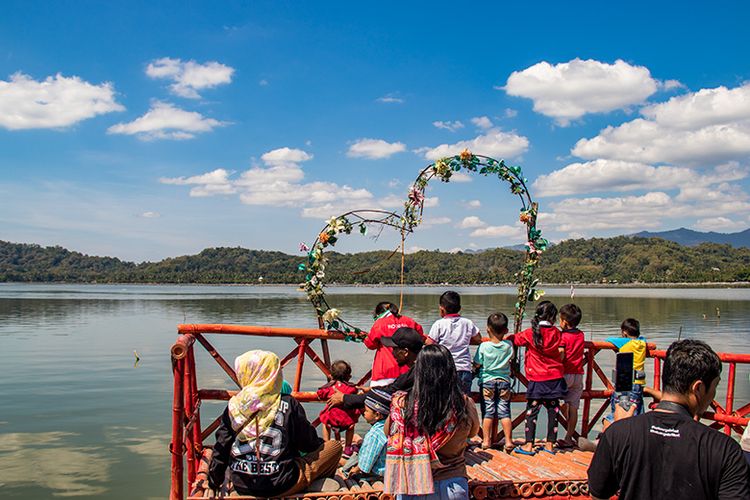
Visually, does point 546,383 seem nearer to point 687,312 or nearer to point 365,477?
point 365,477

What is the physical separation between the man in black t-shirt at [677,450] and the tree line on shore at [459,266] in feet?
414

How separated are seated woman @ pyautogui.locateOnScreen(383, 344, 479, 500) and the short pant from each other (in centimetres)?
318

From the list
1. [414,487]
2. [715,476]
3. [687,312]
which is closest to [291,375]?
[414,487]

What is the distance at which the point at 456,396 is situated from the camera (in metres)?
3.16

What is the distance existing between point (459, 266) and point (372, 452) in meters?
150

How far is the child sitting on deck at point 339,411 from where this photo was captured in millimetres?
5277

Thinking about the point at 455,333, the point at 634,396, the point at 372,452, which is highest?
the point at 455,333

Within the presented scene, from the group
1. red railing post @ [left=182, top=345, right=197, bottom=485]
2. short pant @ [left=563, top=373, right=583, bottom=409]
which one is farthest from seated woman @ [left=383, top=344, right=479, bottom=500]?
short pant @ [left=563, top=373, right=583, bottom=409]

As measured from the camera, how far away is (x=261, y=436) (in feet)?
12.7


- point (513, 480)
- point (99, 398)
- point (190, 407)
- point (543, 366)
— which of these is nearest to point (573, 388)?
point (543, 366)

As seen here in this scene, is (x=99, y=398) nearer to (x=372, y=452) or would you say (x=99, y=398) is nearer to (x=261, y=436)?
(x=372, y=452)

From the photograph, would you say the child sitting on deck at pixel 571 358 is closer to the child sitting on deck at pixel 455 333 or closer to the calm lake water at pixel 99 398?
the child sitting on deck at pixel 455 333

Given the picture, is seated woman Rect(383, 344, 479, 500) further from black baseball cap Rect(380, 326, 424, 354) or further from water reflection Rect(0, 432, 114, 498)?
water reflection Rect(0, 432, 114, 498)

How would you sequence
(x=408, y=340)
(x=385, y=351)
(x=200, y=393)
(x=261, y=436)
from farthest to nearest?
(x=200, y=393)
(x=385, y=351)
(x=261, y=436)
(x=408, y=340)
